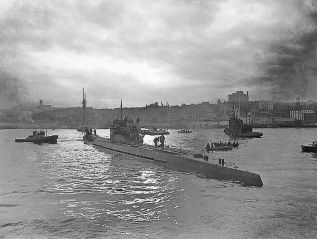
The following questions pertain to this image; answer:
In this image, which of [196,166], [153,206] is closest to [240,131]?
[196,166]

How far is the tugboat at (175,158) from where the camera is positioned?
125ft

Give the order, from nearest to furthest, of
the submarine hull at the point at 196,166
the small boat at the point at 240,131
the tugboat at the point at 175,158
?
the submarine hull at the point at 196,166 → the tugboat at the point at 175,158 → the small boat at the point at 240,131

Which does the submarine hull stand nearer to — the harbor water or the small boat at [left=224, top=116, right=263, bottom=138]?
the harbor water

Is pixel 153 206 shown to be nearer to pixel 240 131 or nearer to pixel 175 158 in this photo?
pixel 175 158

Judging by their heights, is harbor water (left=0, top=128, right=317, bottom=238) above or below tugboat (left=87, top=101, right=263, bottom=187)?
below

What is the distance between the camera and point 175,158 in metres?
48.8

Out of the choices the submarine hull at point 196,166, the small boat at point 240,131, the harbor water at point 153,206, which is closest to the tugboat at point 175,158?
the submarine hull at point 196,166

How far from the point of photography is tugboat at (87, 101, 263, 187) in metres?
38.0

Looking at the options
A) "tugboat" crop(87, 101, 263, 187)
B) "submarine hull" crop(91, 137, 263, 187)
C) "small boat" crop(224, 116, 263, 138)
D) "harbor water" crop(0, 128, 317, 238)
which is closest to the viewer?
"harbor water" crop(0, 128, 317, 238)

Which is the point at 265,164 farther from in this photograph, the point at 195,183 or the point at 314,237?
the point at 314,237

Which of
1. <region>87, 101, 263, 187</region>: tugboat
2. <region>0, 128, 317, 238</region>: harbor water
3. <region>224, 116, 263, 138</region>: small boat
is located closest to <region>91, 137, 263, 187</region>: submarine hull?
<region>87, 101, 263, 187</region>: tugboat

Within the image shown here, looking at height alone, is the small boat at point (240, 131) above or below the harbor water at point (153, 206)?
above

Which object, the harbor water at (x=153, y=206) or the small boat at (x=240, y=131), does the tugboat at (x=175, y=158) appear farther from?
the small boat at (x=240, y=131)

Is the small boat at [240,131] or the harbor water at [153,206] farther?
the small boat at [240,131]
